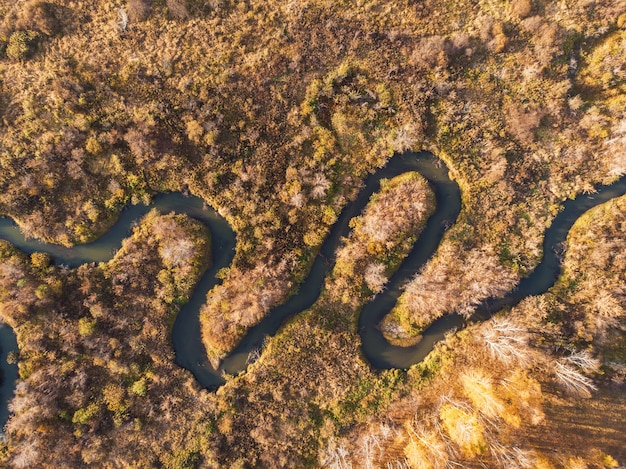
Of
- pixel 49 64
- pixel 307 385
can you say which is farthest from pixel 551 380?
pixel 49 64

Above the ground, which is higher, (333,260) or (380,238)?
(380,238)

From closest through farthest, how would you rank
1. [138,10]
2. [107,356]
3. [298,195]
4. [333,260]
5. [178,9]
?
1. [107,356]
2. [298,195]
3. [138,10]
4. [178,9]
5. [333,260]

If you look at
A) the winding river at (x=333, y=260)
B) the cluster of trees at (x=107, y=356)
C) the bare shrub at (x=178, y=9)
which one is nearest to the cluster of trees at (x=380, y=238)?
the winding river at (x=333, y=260)

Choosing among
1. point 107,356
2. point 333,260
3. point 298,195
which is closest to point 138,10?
point 298,195

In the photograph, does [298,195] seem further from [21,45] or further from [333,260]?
[21,45]

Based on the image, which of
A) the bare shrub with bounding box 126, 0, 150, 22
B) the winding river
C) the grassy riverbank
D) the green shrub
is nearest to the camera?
the grassy riverbank

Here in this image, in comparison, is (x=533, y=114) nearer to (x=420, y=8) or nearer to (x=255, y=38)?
(x=420, y=8)

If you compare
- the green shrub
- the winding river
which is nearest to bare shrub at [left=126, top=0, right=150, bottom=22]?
the green shrub

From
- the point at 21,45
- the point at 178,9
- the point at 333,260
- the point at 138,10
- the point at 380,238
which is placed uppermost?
the point at 178,9

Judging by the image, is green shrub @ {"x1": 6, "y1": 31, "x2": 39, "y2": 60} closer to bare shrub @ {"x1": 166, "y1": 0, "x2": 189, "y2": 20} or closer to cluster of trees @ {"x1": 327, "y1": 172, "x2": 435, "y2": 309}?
bare shrub @ {"x1": 166, "y1": 0, "x2": 189, "y2": 20}
